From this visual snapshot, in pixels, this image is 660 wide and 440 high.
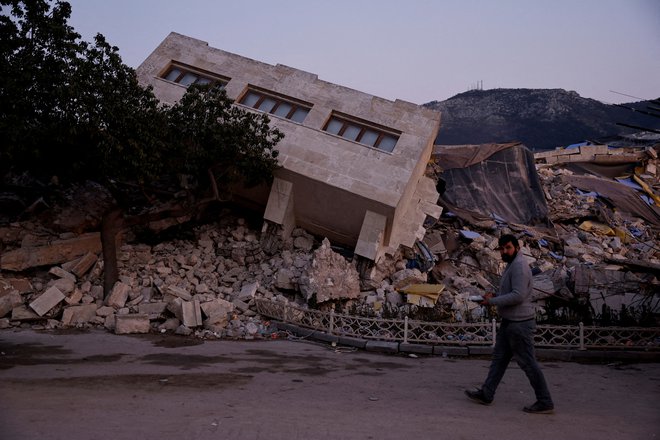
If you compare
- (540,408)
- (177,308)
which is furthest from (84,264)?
(540,408)

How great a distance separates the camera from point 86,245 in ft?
44.5

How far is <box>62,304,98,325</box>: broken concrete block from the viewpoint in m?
10.9

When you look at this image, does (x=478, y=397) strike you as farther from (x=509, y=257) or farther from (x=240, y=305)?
(x=240, y=305)

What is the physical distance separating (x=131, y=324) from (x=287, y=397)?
6.12 meters

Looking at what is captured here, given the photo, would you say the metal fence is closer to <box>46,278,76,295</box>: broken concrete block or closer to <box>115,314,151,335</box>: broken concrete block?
<box>115,314,151,335</box>: broken concrete block

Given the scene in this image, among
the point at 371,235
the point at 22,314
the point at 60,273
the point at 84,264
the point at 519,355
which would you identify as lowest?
the point at 22,314

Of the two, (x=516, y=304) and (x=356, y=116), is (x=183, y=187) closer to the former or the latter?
(x=356, y=116)

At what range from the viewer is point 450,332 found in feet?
32.4

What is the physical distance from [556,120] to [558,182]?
105ft

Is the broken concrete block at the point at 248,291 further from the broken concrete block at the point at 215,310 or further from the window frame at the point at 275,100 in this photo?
the window frame at the point at 275,100

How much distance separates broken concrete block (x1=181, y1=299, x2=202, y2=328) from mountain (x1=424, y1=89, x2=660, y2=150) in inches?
1618

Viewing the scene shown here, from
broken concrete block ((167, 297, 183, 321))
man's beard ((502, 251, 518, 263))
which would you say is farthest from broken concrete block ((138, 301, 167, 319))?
man's beard ((502, 251, 518, 263))

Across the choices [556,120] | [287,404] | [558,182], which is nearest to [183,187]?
[287,404]

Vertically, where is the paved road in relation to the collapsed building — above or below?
below
